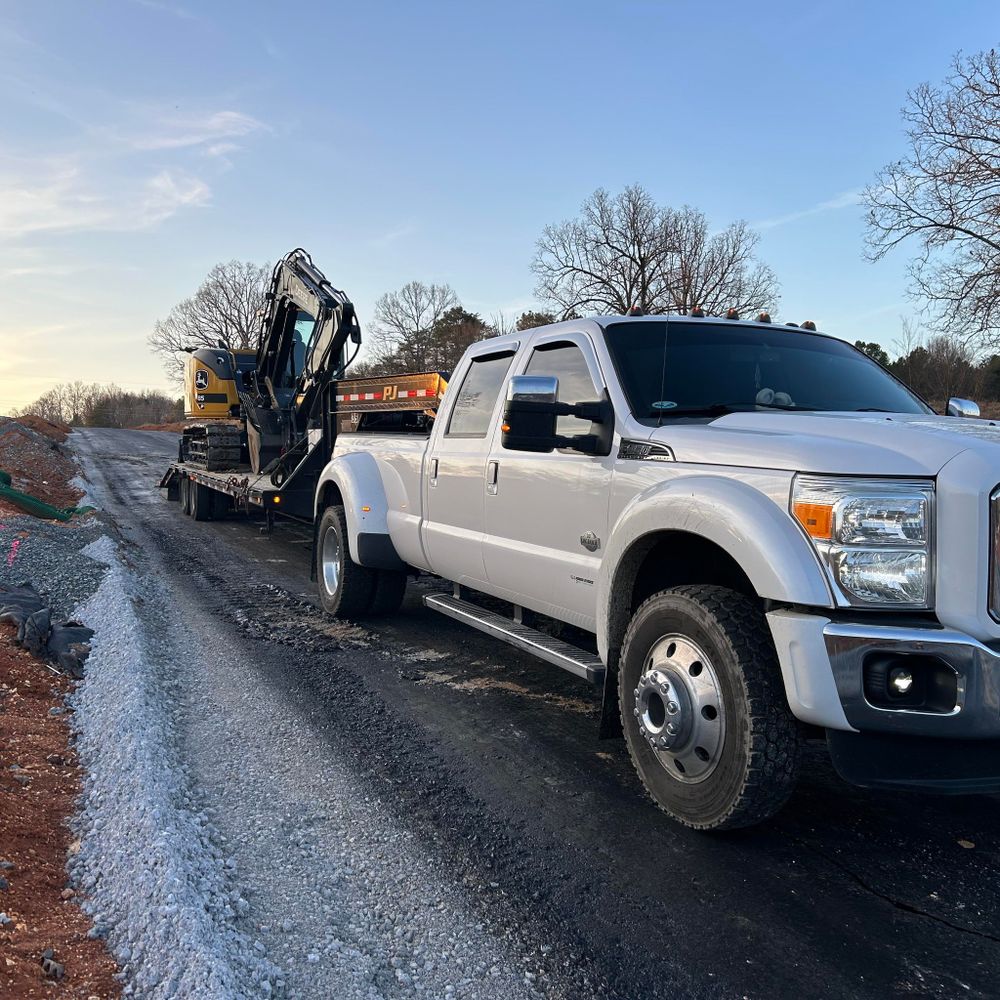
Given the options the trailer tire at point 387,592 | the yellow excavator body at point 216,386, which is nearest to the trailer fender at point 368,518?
the trailer tire at point 387,592

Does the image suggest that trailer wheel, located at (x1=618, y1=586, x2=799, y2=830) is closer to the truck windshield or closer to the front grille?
the front grille

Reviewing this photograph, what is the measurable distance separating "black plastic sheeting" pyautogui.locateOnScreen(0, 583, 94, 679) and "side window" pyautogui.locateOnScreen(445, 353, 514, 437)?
285 centimetres

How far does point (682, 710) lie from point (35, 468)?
2310 cm

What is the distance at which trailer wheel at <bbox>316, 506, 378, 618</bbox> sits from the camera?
6.92 m

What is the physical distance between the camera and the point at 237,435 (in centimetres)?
1473

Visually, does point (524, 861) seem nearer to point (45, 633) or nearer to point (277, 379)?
point (45, 633)

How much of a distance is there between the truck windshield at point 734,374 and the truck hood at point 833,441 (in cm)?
38

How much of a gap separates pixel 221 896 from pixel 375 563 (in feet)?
12.7

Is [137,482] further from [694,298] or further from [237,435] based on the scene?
[694,298]

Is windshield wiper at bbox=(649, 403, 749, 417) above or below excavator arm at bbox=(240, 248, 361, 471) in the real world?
below

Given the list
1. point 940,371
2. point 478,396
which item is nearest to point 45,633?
point 478,396

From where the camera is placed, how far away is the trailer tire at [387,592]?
279 inches

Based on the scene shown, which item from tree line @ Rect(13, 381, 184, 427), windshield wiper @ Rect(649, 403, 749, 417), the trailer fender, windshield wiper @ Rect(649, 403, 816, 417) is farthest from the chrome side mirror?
tree line @ Rect(13, 381, 184, 427)

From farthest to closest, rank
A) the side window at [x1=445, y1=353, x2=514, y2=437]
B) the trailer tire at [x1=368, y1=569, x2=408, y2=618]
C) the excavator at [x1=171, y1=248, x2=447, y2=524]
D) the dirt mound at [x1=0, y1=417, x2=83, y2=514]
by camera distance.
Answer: the dirt mound at [x1=0, y1=417, x2=83, y2=514] < the excavator at [x1=171, y1=248, x2=447, y2=524] < the trailer tire at [x1=368, y1=569, x2=408, y2=618] < the side window at [x1=445, y1=353, x2=514, y2=437]
